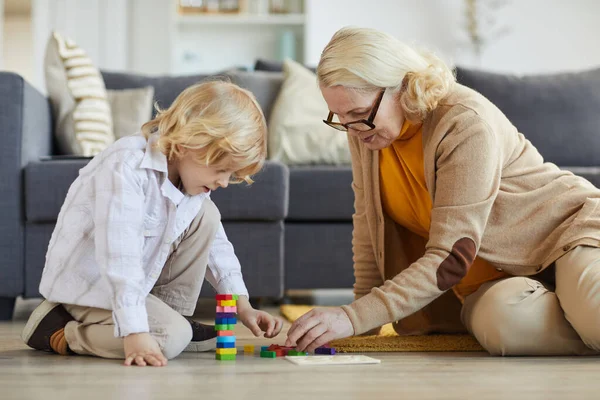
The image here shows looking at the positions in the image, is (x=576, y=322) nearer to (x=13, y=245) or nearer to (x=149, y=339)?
(x=149, y=339)

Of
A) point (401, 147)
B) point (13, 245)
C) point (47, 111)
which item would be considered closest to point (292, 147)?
point (47, 111)

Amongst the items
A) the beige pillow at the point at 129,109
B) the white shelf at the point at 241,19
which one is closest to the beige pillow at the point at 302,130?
the beige pillow at the point at 129,109

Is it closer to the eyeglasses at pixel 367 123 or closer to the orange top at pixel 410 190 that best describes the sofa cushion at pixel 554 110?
the orange top at pixel 410 190

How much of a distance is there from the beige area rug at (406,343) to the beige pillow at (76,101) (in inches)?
56.1

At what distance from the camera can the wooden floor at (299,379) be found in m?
1.19

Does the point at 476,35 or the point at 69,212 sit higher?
the point at 476,35

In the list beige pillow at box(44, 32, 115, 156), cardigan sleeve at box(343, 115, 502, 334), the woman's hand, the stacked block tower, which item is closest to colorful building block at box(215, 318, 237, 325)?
the stacked block tower

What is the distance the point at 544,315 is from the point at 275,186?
1.04 m

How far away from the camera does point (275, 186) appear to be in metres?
2.47

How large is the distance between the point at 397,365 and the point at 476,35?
11.9 ft

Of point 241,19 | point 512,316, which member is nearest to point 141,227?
point 512,316

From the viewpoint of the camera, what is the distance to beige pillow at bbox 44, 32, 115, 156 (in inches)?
112

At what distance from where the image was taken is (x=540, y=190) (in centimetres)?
172

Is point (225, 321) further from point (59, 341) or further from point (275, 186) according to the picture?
point (275, 186)
